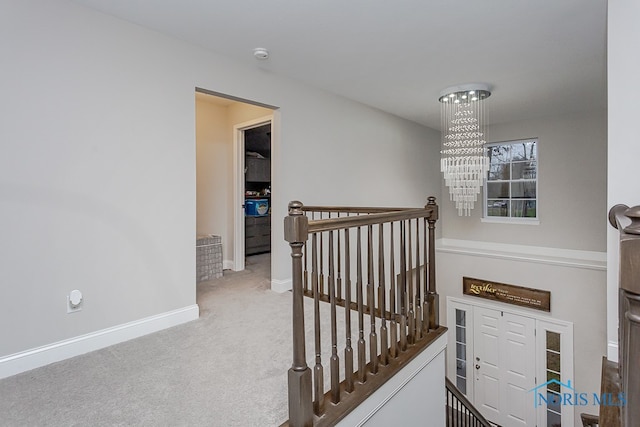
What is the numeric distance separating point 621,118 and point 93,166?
3.16 m

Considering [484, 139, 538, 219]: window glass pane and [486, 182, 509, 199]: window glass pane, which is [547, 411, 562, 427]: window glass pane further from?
[486, 182, 509, 199]: window glass pane

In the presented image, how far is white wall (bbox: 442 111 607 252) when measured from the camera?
5.12 meters

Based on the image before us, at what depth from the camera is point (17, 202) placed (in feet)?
6.48

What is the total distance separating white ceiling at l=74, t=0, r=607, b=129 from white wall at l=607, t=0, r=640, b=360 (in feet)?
2.45

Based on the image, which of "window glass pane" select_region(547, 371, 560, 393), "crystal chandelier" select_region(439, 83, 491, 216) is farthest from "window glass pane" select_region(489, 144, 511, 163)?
"window glass pane" select_region(547, 371, 560, 393)

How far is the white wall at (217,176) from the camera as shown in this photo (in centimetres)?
450

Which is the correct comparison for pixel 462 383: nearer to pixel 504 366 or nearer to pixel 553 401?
pixel 504 366

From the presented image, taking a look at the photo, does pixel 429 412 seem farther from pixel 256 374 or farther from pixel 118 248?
pixel 118 248

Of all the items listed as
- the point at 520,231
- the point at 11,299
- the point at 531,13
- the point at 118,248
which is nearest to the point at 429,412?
the point at 118,248

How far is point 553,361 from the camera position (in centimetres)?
523

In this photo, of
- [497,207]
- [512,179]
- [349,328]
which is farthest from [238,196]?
[512,179]

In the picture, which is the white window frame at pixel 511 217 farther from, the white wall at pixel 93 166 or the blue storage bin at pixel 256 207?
the white wall at pixel 93 166

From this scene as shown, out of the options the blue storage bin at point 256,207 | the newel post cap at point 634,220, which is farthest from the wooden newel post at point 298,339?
the blue storage bin at point 256,207

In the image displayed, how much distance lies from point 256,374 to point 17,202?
1.76 meters
